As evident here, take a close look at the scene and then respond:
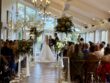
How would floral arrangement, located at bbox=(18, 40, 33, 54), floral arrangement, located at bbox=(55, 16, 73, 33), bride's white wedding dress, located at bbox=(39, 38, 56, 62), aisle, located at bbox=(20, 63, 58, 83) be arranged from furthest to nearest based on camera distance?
bride's white wedding dress, located at bbox=(39, 38, 56, 62)
floral arrangement, located at bbox=(18, 40, 33, 54)
aisle, located at bbox=(20, 63, 58, 83)
floral arrangement, located at bbox=(55, 16, 73, 33)

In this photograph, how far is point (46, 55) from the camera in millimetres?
18234

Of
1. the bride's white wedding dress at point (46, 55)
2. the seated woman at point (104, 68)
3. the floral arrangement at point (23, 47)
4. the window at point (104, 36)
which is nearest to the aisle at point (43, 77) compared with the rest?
the floral arrangement at point (23, 47)

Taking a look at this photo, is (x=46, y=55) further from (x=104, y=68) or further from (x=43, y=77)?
(x=104, y=68)

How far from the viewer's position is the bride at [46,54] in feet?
58.7

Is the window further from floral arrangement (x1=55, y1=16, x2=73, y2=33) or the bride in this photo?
floral arrangement (x1=55, y1=16, x2=73, y2=33)

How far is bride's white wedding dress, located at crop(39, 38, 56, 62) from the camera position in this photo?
704 inches

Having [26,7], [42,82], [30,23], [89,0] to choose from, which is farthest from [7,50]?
[26,7]

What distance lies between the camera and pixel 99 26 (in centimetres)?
1658

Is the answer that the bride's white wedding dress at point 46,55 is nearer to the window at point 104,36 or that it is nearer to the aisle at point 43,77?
the window at point 104,36

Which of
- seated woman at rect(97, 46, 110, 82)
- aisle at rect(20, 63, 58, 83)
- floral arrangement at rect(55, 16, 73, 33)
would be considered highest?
floral arrangement at rect(55, 16, 73, 33)

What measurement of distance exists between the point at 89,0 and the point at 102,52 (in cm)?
417

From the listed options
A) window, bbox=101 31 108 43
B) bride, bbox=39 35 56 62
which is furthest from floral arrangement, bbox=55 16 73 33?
bride, bbox=39 35 56 62

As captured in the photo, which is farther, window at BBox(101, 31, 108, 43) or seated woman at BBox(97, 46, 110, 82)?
window at BBox(101, 31, 108, 43)

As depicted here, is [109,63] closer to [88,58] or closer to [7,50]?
[88,58]
